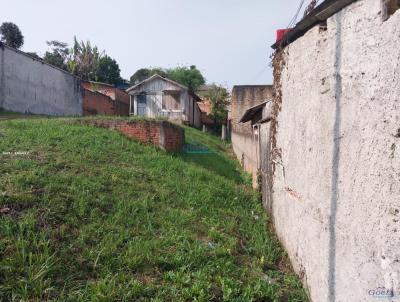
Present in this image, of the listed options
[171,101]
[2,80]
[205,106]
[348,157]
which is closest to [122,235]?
[348,157]

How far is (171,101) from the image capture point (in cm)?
2369

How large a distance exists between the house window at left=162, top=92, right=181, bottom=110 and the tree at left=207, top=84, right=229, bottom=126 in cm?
365

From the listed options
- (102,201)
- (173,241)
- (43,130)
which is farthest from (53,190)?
(43,130)

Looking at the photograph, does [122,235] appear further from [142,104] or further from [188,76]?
[188,76]

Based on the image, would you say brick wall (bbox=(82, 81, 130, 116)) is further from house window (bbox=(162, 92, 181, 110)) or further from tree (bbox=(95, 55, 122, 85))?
tree (bbox=(95, 55, 122, 85))

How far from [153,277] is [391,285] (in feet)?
7.59

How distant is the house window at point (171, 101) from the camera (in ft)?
77.4

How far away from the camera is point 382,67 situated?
6.84 ft

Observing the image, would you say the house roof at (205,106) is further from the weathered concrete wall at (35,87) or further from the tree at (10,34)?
the tree at (10,34)

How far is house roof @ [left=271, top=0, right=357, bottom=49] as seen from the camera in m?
2.78

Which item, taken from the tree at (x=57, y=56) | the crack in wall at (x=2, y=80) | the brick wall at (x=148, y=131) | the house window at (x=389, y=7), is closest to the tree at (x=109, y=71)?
the tree at (x=57, y=56)

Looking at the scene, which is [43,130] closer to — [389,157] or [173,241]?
[173,241]

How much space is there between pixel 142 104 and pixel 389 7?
73.8ft

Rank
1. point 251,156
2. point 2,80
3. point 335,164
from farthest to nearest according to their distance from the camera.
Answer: point 2,80, point 251,156, point 335,164
